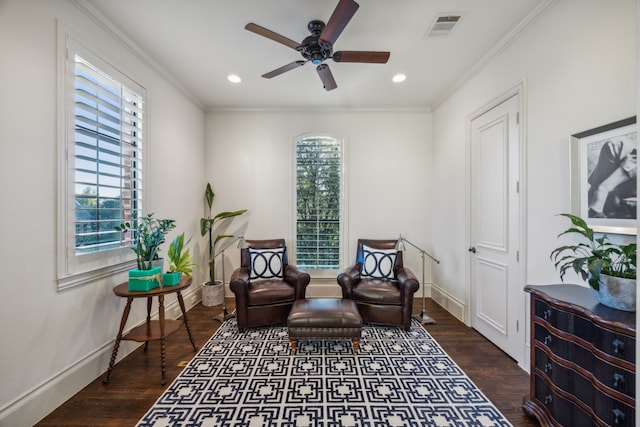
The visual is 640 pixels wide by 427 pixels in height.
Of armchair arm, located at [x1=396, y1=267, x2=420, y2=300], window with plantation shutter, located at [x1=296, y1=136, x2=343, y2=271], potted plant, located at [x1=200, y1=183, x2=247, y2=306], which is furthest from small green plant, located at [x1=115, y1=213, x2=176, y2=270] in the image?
armchair arm, located at [x1=396, y1=267, x2=420, y2=300]

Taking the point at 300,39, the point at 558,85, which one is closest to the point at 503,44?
the point at 558,85

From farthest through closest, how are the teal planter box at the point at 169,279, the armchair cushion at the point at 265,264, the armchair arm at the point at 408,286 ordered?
the armchair cushion at the point at 265,264 → the armchair arm at the point at 408,286 → the teal planter box at the point at 169,279

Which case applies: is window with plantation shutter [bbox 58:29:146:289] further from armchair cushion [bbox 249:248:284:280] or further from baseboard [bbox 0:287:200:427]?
armchair cushion [bbox 249:248:284:280]

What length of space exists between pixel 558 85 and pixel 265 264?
3.27m

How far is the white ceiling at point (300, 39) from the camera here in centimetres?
211

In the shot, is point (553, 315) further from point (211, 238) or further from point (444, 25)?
point (211, 238)

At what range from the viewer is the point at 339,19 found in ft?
6.02

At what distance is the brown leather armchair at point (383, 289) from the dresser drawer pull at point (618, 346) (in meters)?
1.81

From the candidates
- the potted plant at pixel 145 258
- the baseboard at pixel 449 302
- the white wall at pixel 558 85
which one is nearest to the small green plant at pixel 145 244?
the potted plant at pixel 145 258

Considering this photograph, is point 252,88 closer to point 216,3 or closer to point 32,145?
point 216,3

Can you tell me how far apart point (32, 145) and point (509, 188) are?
12.2ft

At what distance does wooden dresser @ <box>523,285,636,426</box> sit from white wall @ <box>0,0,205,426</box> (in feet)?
10.3

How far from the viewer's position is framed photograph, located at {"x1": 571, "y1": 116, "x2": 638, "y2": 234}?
5.03 ft

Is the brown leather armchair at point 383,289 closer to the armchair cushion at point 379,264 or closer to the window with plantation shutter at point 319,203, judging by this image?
the armchair cushion at point 379,264
